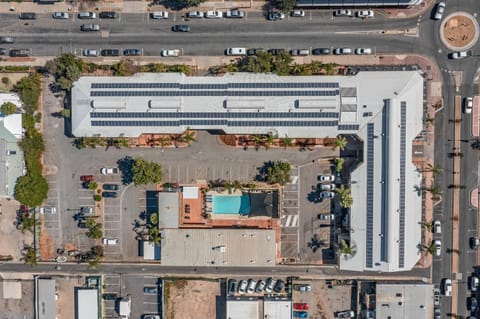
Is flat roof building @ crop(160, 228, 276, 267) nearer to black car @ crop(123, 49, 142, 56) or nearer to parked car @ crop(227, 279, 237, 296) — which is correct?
parked car @ crop(227, 279, 237, 296)

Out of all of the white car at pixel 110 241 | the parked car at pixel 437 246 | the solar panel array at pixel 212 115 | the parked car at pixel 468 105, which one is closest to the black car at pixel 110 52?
the solar panel array at pixel 212 115

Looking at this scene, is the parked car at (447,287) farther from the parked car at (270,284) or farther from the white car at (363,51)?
the white car at (363,51)

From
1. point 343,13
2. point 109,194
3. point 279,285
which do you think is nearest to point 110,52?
point 109,194

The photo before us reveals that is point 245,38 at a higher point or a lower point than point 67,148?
higher

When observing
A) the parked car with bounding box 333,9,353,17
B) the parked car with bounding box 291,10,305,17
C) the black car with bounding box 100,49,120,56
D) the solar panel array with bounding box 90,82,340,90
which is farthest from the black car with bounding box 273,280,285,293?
the black car with bounding box 100,49,120,56

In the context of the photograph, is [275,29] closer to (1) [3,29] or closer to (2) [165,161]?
(2) [165,161]

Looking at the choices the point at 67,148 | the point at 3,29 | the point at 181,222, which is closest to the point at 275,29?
the point at 181,222
